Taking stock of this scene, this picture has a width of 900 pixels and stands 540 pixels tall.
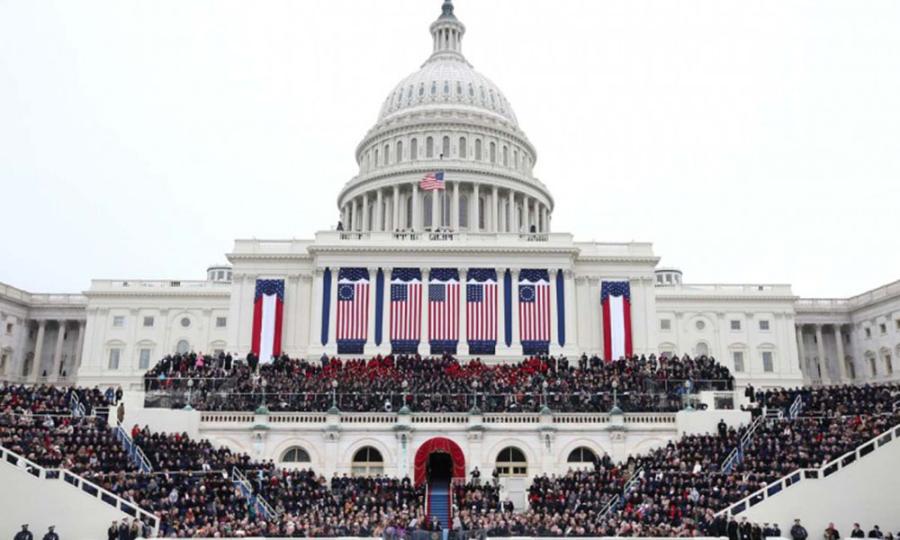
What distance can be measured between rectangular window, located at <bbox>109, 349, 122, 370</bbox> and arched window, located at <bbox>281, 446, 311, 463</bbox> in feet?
177

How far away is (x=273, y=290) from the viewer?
70500mm

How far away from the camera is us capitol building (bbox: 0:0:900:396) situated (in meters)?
69.1

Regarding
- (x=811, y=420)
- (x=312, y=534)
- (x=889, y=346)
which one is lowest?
(x=312, y=534)

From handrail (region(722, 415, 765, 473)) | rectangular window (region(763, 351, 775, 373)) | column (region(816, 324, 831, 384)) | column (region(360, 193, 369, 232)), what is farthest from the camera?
column (region(816, 324, 831, 384))

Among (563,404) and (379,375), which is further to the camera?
(379,375)

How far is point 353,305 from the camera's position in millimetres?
68562

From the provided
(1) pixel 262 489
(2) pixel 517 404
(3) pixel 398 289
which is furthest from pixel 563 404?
(3) pixel 398 289

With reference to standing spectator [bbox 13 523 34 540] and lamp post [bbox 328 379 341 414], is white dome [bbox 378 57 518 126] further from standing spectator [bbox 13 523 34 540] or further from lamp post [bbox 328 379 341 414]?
standing spectator [bbox 13 523 34 540]

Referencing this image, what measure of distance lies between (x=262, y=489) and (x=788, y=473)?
24.3 meters

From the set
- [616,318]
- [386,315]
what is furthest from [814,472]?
[386,315]

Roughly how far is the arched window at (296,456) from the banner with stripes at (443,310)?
74.4 feet

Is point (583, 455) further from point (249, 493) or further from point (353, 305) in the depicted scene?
point (353, 305)

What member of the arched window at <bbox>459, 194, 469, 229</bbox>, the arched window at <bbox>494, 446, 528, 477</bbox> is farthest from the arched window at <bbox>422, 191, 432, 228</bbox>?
the arched window at <bbox>494, 446, 528, 477</bbox>

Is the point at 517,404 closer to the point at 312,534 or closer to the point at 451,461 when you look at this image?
the point at 451,461
